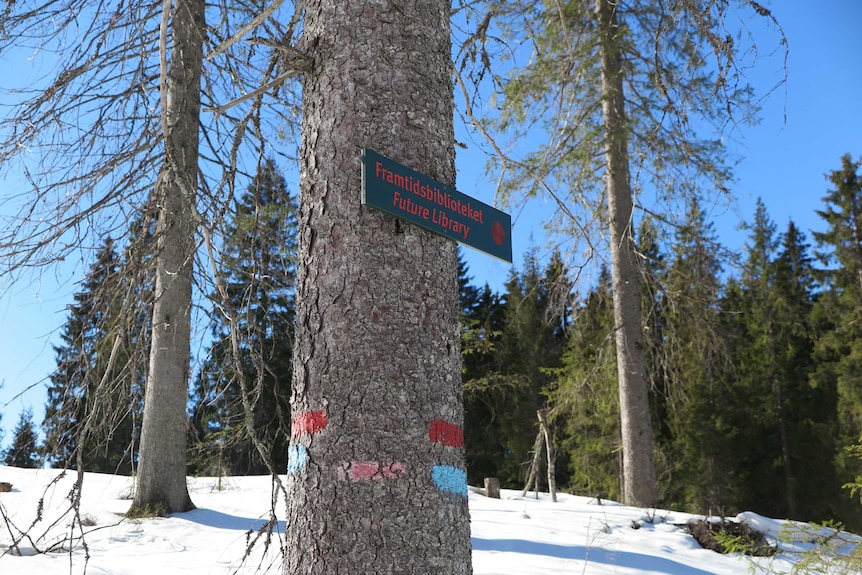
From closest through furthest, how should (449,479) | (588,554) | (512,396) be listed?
(449,479) → (588,554) → (512,396)

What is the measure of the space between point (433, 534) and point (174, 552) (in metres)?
4.90

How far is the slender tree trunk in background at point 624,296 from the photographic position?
992cm

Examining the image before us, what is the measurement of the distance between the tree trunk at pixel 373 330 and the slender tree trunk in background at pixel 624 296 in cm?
813

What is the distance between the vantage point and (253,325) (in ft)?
9.34

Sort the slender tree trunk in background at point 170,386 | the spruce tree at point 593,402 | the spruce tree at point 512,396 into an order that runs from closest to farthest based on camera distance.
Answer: the slender tree trunk in background at point 170,386 < the spruce tree at point 593,402 < the spruce tree at point 512,396

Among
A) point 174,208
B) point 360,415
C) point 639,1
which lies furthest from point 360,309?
point 639,1

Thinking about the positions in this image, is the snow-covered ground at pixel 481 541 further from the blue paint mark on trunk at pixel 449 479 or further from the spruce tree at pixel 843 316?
the spruce tree at pixel 843 316

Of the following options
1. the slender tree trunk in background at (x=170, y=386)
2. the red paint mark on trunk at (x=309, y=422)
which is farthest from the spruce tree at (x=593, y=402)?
the red paint mark on trunk at (x=309, y=422)

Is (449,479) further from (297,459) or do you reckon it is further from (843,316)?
(843,316)

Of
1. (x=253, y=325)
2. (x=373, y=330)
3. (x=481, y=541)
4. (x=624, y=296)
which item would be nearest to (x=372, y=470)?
(x=373, y=330)

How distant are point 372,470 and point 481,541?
178 inches

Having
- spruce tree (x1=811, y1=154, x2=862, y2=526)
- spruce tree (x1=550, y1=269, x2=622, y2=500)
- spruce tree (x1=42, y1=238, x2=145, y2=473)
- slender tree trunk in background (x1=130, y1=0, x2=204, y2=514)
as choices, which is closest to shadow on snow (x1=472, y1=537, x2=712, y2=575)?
spruce tree (x1=42, y1=238, x2=145, y2=473)

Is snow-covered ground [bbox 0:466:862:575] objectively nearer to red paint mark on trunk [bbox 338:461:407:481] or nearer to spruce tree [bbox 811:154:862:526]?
red paint mark on trunk [bbox 338:461:407:481]

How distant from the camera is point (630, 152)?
10.4 meters
